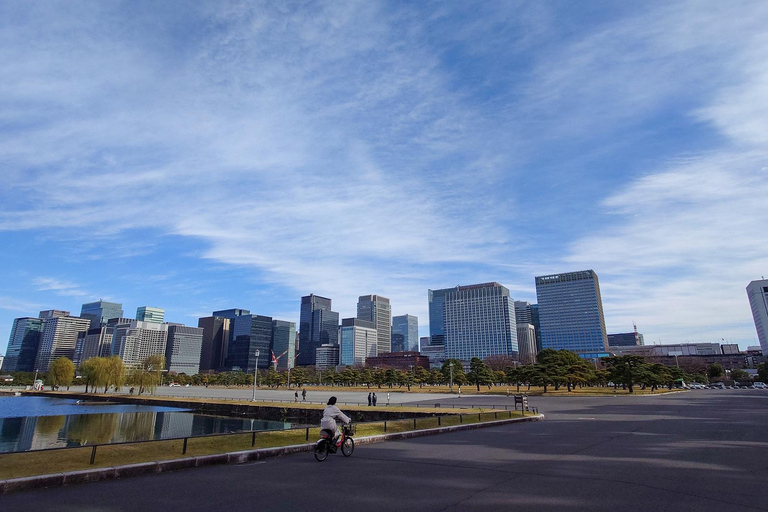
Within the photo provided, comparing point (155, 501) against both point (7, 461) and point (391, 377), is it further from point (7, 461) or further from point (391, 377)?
point (391, 377)

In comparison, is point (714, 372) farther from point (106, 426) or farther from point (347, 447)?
point (347, 447)

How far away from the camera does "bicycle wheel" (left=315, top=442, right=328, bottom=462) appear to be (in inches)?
505

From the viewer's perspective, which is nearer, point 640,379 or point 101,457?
point 101,457

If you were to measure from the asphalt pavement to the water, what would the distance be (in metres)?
27.3

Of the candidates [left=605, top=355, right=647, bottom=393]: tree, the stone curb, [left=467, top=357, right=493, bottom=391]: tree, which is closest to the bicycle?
the stone curb

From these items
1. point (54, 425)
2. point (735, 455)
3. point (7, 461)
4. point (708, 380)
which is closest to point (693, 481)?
point (735, 455)

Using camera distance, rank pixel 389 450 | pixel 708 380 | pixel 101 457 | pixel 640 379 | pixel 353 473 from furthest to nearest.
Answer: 1. pixel 708 380
2. pixel 640 379
3. pixel 389 450
4. pixel 101 457
5. pixel 353 473

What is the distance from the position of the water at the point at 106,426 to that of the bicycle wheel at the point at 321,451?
2680 cm

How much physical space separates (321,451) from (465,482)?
4642mm

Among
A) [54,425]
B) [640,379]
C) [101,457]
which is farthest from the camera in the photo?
[640,379]

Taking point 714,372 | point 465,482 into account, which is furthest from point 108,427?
point 714,372

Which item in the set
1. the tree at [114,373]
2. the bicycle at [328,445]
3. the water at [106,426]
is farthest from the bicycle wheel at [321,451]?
the tree at [114,373]

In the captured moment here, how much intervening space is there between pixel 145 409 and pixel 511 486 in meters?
72.8

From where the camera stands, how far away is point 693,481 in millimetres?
10141
